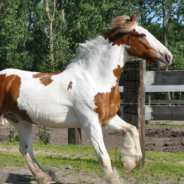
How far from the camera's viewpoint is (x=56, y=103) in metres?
5.16

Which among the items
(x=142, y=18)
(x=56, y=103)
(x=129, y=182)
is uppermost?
(x=142, y=18)

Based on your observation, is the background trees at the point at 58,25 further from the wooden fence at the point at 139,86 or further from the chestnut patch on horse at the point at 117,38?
the chestnut patch on horse at the point at 117,38

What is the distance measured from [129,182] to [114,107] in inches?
49.4

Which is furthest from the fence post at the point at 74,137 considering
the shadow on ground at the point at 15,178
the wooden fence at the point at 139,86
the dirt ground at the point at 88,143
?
the shadow on ground at the point at 15,178

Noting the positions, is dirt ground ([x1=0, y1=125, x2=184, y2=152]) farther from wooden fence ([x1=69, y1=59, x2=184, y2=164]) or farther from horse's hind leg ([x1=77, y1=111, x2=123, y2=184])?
horse's hind leg ([x1=77, y1=111, x2=123, y2=184])

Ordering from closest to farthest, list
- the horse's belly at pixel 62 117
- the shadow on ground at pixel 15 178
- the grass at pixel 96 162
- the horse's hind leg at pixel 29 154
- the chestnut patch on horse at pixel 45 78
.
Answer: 1. the horse's belly at pixel 62 117
2. the chestnut patch on horse at pixel 45 78
3. the horse's hind leg at pixel 29 154
4. the shadow on ground at pixel 15 178
5. the grass at pixel 96 162

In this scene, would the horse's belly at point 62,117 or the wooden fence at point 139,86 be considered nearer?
the horse's belly at point 62,117

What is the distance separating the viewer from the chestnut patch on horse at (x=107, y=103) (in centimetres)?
502

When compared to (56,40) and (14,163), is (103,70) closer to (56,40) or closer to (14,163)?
(14,163)

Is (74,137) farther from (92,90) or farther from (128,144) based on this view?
(92,90)

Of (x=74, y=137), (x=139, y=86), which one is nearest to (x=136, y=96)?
(x=139, y=86)

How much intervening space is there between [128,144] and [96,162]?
1.90m

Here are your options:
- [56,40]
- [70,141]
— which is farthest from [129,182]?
[56,40]

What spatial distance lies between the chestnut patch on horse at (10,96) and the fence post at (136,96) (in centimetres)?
204
